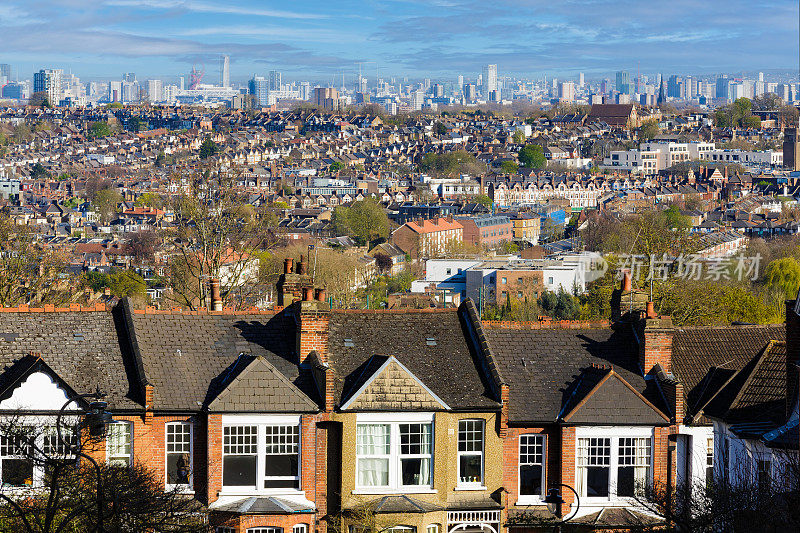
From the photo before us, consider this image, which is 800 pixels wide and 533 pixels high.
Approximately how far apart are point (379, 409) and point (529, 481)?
2.57 meters

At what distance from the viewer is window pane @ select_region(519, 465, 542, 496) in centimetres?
2042

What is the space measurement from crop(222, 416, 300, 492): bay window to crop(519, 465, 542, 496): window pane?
3.36 metres

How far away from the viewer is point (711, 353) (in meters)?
22.5

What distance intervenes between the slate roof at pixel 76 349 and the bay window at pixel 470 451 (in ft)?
15.5

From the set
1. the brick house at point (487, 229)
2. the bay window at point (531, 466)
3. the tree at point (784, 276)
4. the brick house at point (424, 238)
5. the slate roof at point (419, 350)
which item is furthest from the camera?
the brick house at point (487, 229)

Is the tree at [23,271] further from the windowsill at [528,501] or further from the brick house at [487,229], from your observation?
the brick house at [487,229]

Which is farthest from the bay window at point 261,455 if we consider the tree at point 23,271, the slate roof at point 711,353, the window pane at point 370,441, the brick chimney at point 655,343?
the tree at point 23,271

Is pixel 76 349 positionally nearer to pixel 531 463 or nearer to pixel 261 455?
pixel 261 455

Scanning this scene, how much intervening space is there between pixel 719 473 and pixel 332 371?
579cm

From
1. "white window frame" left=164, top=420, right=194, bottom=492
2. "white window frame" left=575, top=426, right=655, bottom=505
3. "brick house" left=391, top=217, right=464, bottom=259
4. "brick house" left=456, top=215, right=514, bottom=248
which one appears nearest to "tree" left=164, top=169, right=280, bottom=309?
"white window frame" left=164, top=420, right=194, bottom=492

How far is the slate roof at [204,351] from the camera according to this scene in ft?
65.8

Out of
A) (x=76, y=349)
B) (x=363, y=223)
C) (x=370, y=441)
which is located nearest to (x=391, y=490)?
(x=370, y=441)

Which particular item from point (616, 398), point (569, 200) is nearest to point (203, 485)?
point (616, 398)

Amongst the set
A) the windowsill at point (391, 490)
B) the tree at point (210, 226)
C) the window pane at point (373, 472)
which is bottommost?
the windowsill at point (391, 490)
